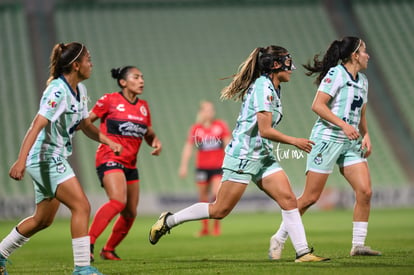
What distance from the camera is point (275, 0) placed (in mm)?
28016

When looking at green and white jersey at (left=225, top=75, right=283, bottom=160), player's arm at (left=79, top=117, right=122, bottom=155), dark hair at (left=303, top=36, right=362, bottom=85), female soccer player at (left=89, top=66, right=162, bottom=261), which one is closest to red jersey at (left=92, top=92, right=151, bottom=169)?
female soccer player at (left=89, top=66, right=162, bottom=261)

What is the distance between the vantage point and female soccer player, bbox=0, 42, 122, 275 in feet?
21.7

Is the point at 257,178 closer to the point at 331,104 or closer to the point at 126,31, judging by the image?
the point at 331,104

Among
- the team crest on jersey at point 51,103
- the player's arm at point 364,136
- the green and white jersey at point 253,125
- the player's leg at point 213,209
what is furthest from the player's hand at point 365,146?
the team crest on jersey at point 51,103

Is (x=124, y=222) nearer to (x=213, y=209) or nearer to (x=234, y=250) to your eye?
(x=234, y=250)

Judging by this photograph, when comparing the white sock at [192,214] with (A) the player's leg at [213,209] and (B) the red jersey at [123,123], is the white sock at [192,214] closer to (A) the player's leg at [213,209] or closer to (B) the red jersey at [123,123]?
(A) the player's leg at [213,209]

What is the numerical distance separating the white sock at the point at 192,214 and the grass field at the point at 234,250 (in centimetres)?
45

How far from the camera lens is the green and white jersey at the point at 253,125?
7.55 m

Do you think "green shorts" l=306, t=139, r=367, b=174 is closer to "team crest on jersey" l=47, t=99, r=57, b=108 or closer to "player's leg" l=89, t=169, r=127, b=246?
"player's leg" l=89, t=169, r=127, b=246

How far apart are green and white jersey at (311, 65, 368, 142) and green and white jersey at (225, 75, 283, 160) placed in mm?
763

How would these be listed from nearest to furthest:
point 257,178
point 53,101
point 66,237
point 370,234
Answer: point 53,101 < point 257,178 < point 370,234 < point 66,237

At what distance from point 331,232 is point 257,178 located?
5671 mm

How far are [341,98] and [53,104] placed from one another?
309 centimetres

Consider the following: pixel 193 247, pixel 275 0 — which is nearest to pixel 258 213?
pixel 193 247
